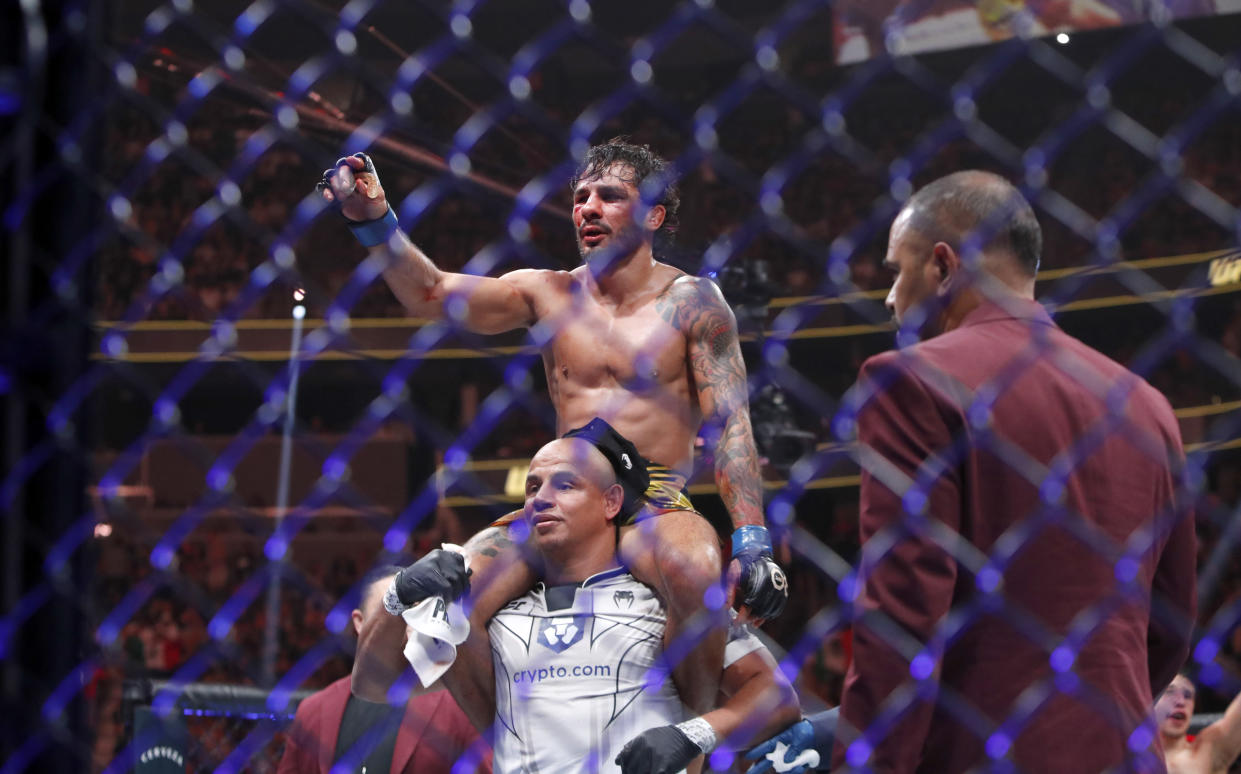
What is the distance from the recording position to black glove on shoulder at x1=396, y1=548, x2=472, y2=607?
2.24 metres

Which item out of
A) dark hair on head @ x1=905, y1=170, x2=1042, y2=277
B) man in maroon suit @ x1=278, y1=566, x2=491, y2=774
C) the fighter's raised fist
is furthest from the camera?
man in maroon suit @ x1=278, y1=566, x2=491, y2=774

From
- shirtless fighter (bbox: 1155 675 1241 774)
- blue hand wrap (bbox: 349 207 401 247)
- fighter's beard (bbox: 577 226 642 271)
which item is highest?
blue hand wrap (bbox: 349 207 401 247)

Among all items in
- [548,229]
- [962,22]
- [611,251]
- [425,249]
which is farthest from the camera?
[962,22]

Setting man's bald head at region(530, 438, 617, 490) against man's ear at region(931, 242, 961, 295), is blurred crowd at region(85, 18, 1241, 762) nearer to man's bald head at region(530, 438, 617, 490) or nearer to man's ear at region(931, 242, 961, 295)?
man's bald head at region(530, 438, 617, 490)

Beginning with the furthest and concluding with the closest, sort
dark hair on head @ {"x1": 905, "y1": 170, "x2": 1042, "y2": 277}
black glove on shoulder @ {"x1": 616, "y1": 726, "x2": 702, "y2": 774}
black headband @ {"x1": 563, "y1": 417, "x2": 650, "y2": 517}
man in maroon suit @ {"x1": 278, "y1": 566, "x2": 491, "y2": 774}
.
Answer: man in maroon suit @ {"x1": 278, "y1": 566, "x2": 491, "y2": 774}
black headband @ {"x1": 563, "y1": 417, "x2": 650, "y2": 517}
black glove on shoulder @ {"x1": 616, "y1": 726, "x2": 702, "y2": 774}
dark hair on head @ {"x1": 905, "y1": 170, "x2": 1042, "y2": 277}

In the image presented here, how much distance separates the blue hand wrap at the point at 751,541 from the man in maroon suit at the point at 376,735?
0.92 meters

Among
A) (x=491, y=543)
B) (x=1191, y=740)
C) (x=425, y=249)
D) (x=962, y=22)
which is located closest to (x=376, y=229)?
(x=491, y=543)

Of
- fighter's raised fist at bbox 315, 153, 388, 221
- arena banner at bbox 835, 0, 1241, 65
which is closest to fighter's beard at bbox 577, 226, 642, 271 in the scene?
fighter's raised fist at bbox 315, 153, 388, 221

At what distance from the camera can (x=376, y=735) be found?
299 cm

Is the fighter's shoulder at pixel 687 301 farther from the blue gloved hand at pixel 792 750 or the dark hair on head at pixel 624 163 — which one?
the blue gloved hand at pixel 792 750

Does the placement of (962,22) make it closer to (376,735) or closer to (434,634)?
(376,735)

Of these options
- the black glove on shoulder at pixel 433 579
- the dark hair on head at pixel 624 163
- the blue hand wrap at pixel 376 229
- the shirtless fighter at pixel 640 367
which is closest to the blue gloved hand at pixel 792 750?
the shirtless fighter at pixel 640 367

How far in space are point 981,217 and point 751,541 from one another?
0.89 metres

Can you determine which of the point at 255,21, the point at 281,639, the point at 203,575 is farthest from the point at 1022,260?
the point at 203,575
